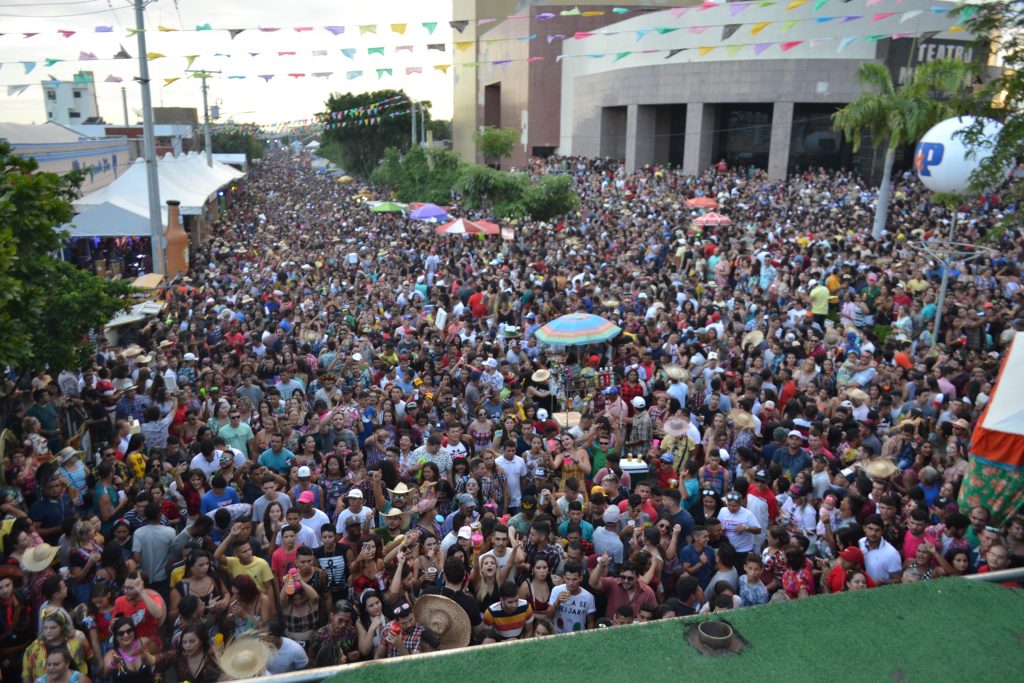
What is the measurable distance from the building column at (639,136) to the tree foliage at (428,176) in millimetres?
9953

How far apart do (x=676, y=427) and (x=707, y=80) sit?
34821mm

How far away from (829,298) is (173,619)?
12410mm

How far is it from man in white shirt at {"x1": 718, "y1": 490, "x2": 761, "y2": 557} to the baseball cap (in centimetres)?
74

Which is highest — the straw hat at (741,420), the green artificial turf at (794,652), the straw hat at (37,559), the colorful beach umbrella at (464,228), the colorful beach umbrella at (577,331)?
the green artificial turf at (794,652)

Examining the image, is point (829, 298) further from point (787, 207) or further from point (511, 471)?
point (787, 207)

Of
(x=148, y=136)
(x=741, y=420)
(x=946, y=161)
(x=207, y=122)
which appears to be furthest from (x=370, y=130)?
(x=741, y=420)

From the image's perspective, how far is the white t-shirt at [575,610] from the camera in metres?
5.39

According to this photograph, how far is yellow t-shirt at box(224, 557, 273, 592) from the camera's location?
5621mm

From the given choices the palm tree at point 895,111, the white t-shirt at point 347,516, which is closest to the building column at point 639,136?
the palm tree at point 895,111

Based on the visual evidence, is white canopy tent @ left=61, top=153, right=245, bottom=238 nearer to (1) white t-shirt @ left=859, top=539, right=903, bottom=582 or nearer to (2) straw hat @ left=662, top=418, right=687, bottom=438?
(2) straw hat @ left=662, top=418, right=687, bottom=438

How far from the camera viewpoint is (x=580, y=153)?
5131 cm

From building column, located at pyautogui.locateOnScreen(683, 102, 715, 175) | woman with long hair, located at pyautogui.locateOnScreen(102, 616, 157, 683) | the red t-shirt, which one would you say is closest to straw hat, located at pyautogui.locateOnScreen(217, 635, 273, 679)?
woman with long hair, located at pyautogui.locateOnScreen(102, 616, 157, 683)

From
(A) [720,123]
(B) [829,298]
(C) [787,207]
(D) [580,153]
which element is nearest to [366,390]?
(B) [829,298]

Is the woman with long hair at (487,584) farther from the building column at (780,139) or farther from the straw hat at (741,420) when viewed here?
the building column at (780,139)
